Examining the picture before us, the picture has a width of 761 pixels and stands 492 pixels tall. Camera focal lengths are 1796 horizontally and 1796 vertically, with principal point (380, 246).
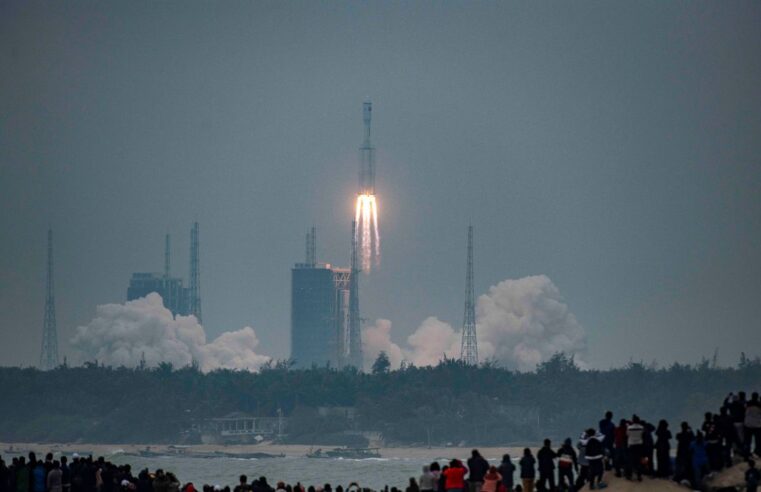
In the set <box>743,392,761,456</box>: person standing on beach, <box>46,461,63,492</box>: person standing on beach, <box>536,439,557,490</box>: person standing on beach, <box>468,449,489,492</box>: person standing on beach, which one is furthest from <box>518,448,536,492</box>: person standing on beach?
<box>46,461,63,492</box>: person standing on beach

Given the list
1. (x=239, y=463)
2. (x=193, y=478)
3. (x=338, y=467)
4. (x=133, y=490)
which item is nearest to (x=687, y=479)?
(x=133, y=490)

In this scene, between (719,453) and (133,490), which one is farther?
(133,490)

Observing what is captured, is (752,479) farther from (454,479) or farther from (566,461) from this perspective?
(454,479)

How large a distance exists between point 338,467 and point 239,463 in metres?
16.6

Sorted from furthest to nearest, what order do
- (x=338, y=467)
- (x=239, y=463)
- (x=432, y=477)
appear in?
1. (x=239, y=463)
2. (x=338, y=467)
3. (x=432, y=477)

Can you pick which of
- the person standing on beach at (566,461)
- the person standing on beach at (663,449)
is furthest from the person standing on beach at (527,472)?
the person standing on beach at (663,449)

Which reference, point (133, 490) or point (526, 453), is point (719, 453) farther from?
point (133, 490)

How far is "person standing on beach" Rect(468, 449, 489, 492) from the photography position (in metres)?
60.1

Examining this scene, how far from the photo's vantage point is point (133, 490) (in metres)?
65.0

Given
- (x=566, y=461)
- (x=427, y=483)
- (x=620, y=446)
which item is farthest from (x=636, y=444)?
(x=427, y=483)

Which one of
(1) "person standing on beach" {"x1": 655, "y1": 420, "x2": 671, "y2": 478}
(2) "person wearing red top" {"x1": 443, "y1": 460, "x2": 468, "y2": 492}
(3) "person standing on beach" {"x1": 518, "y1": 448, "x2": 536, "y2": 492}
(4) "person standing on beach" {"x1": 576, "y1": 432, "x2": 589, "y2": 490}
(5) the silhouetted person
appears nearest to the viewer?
(2) "person wearing red top" {"x1": 443, "y1": 460, "x2": 468, "y2": 492}

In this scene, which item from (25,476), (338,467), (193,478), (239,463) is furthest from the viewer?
(239,463)

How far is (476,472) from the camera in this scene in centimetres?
6016

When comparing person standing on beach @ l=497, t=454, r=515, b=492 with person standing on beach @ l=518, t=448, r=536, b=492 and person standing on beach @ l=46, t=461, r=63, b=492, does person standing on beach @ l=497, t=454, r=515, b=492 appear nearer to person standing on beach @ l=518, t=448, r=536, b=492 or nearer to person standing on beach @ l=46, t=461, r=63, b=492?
person standing on beach @ l=518, t=448, r=536, b=492
